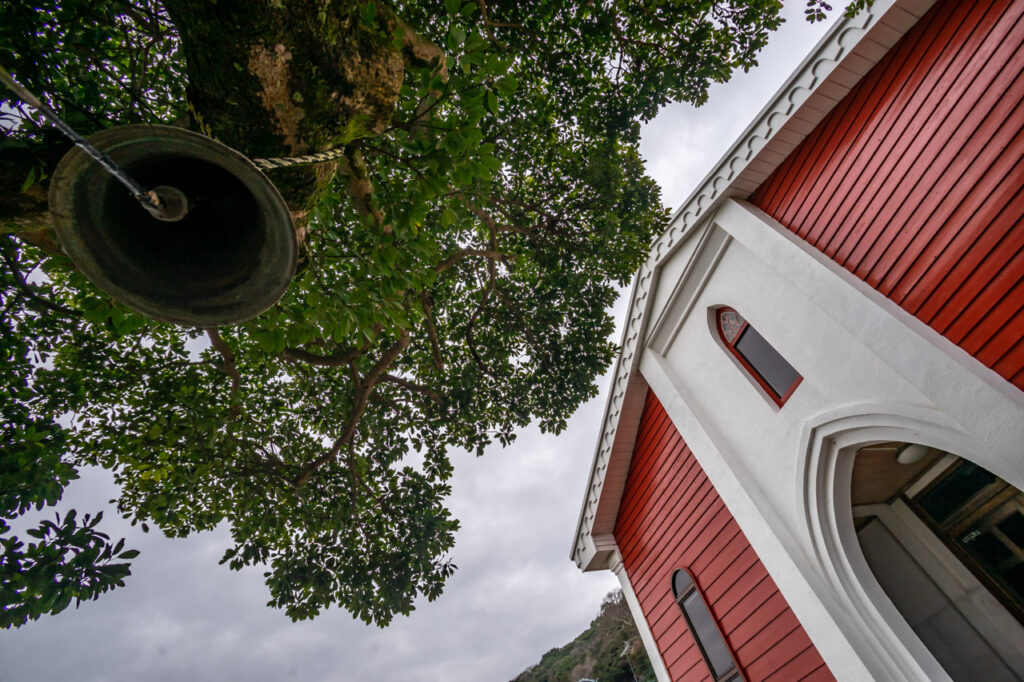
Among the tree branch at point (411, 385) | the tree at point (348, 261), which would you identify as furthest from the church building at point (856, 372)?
the tree branch at point (411, 385)

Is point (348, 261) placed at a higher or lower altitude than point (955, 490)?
higher

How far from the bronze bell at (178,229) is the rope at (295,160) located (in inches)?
4.8

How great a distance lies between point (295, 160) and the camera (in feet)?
6.32

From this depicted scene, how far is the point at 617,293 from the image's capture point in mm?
8078

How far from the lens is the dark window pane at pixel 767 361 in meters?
4.96

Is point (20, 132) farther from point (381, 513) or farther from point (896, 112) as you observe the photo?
point (381, 513)

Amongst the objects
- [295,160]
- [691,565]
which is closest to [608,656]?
[691,565]

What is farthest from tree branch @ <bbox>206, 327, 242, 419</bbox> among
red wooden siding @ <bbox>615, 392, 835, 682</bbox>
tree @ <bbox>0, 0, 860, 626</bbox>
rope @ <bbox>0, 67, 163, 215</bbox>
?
red wooden siding @ <bbox>615, 392, 835, 682</bbox>

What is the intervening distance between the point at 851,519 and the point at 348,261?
5682mm

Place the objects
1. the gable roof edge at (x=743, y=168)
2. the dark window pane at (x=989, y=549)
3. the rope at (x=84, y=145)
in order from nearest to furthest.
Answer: the rope at (x=84, y=145)
the gable roof edge at (x=743, y=168)
the dark window pane at (x=989, y=549)

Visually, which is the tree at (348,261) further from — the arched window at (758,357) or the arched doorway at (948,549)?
the arched doorway at (948,549)

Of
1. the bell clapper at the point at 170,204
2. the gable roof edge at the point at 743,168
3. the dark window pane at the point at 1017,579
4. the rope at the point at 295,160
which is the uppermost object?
the gable roof edge at the point at 743,168

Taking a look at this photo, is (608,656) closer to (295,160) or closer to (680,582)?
(680,582)

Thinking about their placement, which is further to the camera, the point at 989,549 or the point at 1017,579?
the point at 989,549
